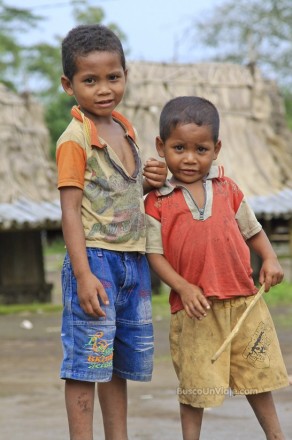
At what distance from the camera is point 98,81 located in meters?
3.85

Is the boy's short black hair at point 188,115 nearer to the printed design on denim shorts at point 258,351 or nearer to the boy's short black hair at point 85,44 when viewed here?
the boy's short black hair at point 85,44

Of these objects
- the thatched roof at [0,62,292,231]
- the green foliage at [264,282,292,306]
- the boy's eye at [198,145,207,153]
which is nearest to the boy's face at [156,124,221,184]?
the boy's eye at [198,145,207,153]

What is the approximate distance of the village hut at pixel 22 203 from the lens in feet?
44.1

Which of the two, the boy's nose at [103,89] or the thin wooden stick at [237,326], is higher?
the boy's nose at [103,89]

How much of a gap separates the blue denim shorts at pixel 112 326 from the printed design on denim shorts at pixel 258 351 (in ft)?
1.25

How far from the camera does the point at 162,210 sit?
13.1ft

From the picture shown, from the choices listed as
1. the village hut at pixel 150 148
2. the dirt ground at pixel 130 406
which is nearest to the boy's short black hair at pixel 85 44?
the dirt ground at pixel 130 406

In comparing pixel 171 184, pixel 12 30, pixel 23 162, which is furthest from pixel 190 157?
pixel 12 30

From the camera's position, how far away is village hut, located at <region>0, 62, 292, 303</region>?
14359 mm

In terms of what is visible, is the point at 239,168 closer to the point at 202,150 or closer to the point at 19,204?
the point at 19,204

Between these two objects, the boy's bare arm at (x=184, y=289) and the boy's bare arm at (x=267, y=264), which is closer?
the boy's bare arm at (x=184, y=289)

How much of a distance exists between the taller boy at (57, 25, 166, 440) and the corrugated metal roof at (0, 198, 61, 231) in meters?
9.09

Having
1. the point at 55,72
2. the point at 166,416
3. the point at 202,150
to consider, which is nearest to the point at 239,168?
the point at 166,416

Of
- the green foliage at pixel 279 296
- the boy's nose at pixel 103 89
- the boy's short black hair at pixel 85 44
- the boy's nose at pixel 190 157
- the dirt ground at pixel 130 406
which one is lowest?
the dirt ground at pixel 130 406
